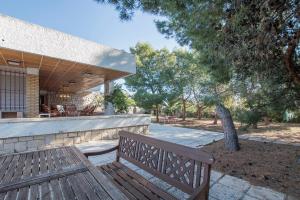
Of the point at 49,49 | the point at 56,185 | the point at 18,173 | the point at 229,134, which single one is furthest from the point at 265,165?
the point at 49,49

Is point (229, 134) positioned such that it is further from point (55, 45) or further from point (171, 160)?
point (55, 45)

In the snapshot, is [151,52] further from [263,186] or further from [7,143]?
[263,186]

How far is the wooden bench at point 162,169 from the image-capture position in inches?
75.9

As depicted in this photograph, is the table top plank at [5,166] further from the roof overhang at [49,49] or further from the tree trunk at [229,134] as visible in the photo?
the tree trunk at [229,134]

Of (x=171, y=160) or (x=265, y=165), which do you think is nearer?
(x=171, y=160)

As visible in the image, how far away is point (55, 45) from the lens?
5715mm

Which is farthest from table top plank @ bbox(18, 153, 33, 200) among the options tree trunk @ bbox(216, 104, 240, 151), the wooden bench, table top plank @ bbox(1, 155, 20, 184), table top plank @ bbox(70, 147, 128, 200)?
tree trunk @ bbox(216, 104, 240, 151)

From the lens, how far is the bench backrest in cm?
195

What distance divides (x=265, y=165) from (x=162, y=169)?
3.18 metres

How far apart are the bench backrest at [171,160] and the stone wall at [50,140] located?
3.71 meters

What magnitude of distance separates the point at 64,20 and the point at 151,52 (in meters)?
8.27

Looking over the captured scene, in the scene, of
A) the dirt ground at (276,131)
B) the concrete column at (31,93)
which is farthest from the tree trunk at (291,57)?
the concrete column at (31,93)

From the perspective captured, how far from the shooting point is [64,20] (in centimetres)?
1020

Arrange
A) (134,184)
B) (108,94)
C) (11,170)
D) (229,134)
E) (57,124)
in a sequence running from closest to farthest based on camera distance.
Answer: (11,170), (134,184), (229,134), (57,124), (108,94)
